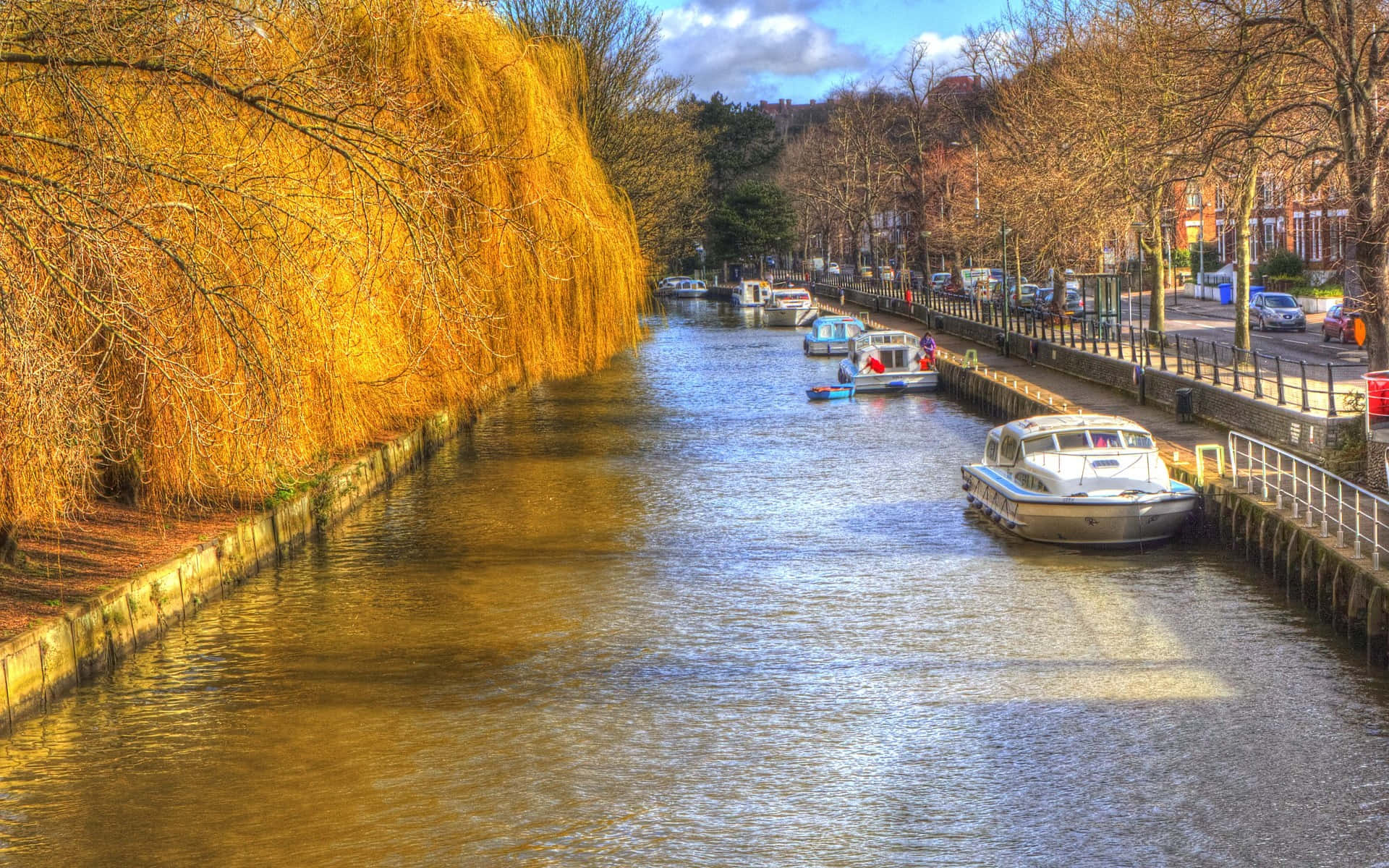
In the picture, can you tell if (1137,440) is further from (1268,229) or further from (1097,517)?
(1268,229)

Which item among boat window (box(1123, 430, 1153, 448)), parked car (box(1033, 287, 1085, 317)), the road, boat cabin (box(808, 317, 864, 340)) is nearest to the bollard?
boat window (box(1123, 430, 1153, 448))

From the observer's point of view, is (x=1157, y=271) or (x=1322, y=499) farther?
(x=1157, y=271)

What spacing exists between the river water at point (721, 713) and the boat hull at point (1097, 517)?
1.74 feet

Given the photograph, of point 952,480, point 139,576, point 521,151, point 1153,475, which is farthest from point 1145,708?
point 521,151

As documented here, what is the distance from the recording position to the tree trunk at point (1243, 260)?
41.8m

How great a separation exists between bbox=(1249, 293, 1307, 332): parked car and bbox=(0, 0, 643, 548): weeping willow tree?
38.1 meters

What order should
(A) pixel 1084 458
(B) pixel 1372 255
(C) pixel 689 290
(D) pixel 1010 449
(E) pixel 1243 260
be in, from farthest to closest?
1. (C) pixel 689 290
2. (E) pixel 1243 260
3. (B) pixel 1372 255
4. (D) pixel 1010 449
5. (A) pixel 1084 458

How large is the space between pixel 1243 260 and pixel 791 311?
4412 centimetres

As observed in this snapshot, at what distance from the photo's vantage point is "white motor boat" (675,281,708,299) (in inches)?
4852

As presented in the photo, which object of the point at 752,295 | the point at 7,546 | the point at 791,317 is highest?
the point at 752,295

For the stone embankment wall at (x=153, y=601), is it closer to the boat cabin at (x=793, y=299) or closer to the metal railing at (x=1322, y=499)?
the metal railing at (x=1322, y=499)

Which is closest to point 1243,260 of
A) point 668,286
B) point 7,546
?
point 7,546

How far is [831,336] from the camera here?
218 feet

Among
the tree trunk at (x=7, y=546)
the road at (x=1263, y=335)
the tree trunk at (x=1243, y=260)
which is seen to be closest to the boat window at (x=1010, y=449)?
the road at (x=1263, y=335)
